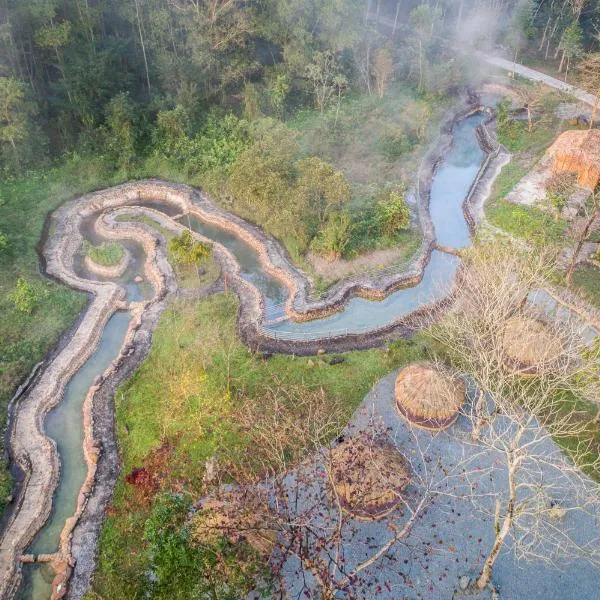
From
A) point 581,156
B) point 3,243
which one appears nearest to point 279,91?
point 581,156

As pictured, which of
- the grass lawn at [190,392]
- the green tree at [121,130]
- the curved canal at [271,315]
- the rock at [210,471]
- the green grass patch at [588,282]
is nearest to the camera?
the rock at [210,471]

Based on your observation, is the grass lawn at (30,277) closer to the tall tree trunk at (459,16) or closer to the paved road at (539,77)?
the paved road at (539,77)

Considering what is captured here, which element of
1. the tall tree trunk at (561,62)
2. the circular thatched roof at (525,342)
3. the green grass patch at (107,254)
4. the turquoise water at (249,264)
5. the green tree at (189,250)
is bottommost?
the turquoise water at (249,264)

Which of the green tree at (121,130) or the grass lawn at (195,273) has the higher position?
the green tree at (121,130)

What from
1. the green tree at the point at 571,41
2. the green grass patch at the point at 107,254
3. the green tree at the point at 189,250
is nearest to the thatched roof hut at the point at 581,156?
the green tree at the point at 571,41

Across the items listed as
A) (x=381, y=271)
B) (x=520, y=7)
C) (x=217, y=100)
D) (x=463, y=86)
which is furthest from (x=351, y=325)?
(x=520, y=7)

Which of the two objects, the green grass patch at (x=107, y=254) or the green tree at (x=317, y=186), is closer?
the green tree at (x=317, y=186)

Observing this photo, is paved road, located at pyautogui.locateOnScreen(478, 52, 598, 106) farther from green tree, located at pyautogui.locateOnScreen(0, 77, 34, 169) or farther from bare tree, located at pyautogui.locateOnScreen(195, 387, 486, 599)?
green tree, located at pyautogui.locateOnScreen(0, 77, 34, 169)

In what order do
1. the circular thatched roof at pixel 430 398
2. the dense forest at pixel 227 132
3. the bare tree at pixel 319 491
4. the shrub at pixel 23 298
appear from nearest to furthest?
the bare tree at pixel 319 491 < the circular thatched roof at pixel 430 398 < the dense forest at pixel 227 132 < the shrub at pixel 23 298
